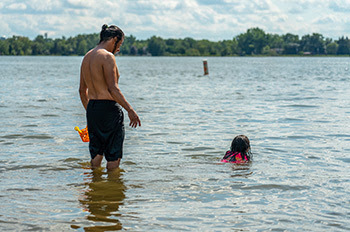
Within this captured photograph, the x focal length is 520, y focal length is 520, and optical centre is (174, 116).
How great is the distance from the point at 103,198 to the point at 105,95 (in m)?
1.48

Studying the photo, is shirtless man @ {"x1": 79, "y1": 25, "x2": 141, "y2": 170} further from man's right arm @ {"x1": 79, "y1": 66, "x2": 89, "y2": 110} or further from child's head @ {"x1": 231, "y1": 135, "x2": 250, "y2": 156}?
child's head @ {"x1": 231, "y1": 135, "x2": 250, "y2": 156}

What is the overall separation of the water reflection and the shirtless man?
19.4 inches

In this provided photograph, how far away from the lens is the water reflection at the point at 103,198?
6.00 metres

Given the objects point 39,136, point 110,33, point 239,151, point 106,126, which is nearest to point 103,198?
point 106,126

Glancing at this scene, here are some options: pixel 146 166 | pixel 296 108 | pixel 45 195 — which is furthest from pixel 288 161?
pixel 296 108

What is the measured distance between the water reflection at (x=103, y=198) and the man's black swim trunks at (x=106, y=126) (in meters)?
0.46

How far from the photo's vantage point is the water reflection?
6.00 metres

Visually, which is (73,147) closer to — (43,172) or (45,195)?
(43,172)

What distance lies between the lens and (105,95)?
295 inches

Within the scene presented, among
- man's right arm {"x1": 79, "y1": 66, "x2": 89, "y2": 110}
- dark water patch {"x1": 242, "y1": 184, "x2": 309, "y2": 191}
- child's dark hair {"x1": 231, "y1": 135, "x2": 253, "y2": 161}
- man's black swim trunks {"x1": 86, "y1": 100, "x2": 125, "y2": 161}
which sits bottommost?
dark water patch {"x1": 242, "y1": 184, "x2": 309, "y2": 191}

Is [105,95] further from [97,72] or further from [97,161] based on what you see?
[97,161]

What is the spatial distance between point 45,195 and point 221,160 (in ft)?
12.6

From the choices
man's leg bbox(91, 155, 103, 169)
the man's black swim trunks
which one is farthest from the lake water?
the man's black swim trunks

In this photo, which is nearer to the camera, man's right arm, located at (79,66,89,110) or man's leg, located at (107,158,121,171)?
man's right arm, located at (79,66,89,110)
